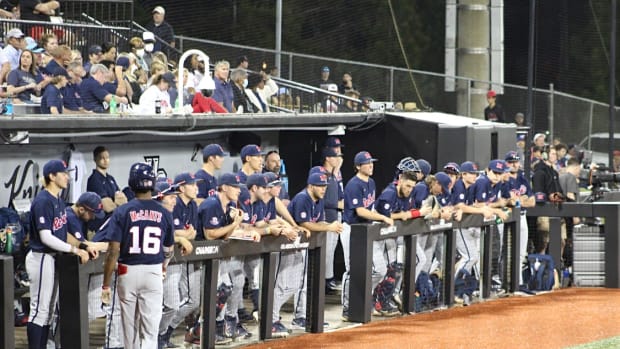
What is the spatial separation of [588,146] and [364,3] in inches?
193

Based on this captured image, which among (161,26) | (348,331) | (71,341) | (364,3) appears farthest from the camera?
(364,3)

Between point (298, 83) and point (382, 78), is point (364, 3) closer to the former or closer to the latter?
point (382, 78)

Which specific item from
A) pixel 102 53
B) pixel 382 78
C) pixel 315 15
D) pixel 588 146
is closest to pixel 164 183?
pixel 102 53

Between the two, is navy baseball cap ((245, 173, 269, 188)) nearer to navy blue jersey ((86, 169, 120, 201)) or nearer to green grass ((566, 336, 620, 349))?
navy blue jersey ((86, 169, 120, 201))

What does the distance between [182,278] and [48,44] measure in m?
4.50

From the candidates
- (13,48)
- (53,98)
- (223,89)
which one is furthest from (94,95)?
(223,89)

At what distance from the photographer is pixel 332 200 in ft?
47.3

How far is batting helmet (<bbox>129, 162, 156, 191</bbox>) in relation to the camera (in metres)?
8.98

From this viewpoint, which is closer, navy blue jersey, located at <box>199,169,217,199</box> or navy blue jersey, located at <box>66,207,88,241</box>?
navy blue jersey, located at <box>66,207,88,241</box>

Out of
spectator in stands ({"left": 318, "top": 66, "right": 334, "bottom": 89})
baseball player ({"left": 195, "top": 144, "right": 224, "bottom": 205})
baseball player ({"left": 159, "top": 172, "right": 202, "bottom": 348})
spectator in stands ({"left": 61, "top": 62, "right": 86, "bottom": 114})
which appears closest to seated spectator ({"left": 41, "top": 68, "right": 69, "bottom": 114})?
spectator in stands ({"left": 61, "top": 62, "right": 86, "bottom": 114})

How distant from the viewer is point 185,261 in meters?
10.3

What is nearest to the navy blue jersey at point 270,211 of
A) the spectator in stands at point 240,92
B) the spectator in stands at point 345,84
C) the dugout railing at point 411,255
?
the dugout railing at point 411,255

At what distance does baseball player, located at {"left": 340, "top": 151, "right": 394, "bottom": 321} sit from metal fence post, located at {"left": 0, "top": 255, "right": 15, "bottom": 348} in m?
4.66

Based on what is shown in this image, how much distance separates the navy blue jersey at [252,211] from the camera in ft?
38.3
